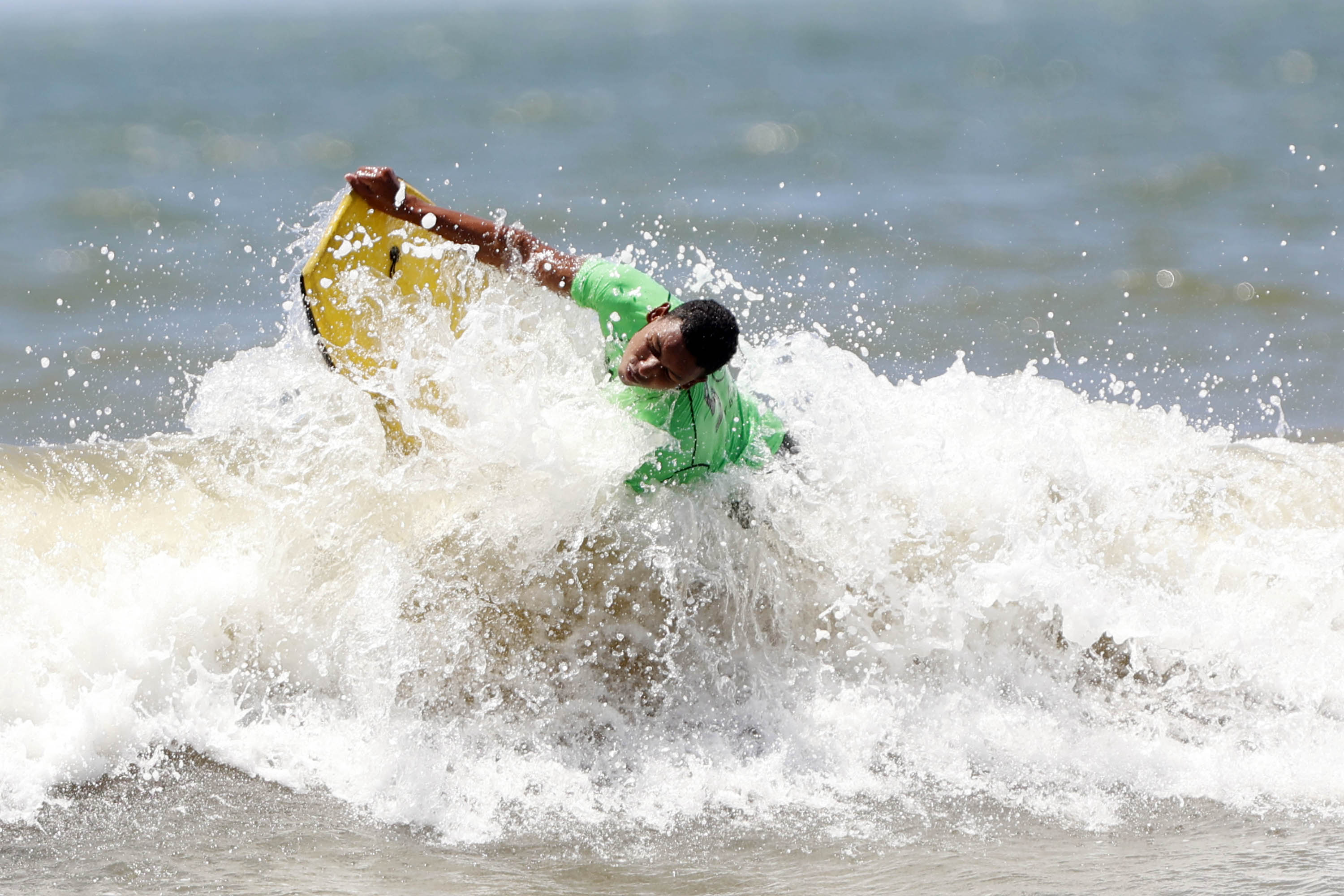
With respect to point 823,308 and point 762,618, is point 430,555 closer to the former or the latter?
point 762,618

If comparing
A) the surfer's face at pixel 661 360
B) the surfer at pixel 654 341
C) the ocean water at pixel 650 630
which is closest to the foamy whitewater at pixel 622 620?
the ocean water at pixel 650 630

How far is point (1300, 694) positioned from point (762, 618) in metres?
1.82

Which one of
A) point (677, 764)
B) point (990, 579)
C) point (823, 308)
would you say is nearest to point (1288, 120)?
point (823, 308)

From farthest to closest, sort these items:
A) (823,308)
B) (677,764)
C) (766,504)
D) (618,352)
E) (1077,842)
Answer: (823,308) < (766,504) < (618,352) < (677,764) < (1077,842)

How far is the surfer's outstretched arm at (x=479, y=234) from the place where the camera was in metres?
4.29

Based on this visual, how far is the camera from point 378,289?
444 cm

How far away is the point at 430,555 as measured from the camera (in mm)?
4379

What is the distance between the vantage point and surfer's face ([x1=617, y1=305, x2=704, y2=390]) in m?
3.58

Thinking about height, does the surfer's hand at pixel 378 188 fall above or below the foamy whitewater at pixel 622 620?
above

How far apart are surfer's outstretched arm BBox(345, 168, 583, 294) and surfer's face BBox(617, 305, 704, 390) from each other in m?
0.65

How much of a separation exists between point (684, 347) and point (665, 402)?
0.37m

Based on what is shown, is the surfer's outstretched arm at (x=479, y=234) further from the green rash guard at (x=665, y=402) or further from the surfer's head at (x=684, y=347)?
the surfer's head at (x=684, y=347)

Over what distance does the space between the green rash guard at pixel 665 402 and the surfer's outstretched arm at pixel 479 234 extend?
4.1 inches

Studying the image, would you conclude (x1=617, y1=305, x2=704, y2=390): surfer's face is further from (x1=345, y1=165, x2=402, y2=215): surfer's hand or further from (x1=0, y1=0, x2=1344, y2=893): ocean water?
(x1=345, y1=165, x2=402, y2=215): surfer's hand
